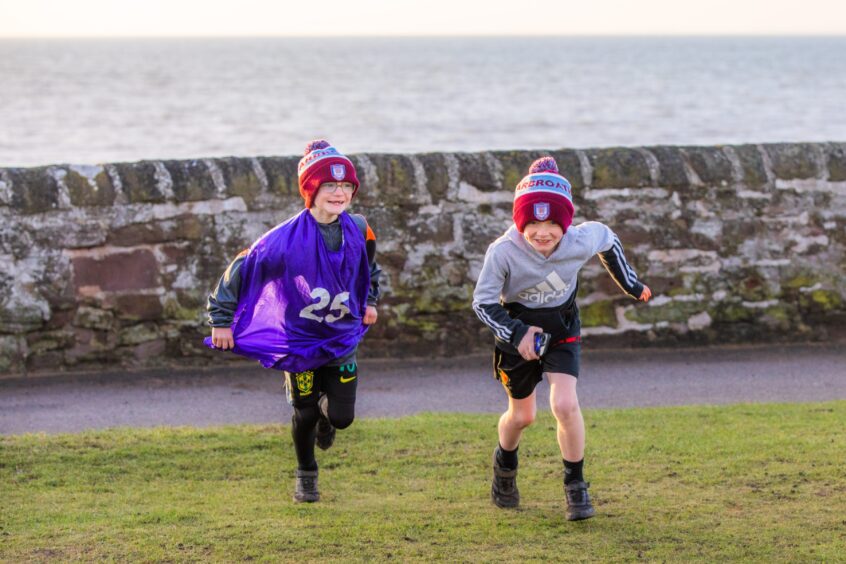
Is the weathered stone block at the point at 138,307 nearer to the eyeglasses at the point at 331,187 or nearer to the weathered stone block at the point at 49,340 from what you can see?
the weathered stone block at the point at 49,340

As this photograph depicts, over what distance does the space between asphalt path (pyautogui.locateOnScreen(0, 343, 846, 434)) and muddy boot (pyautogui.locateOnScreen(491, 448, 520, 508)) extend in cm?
193

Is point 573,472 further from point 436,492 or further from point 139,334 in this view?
point 139,334

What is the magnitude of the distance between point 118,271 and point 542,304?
3.48 metres

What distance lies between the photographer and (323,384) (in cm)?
564

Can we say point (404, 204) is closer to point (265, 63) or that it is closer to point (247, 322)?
point (247, 322)

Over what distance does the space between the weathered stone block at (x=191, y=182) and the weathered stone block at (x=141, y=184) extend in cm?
9

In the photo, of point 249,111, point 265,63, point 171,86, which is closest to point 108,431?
point 249,111

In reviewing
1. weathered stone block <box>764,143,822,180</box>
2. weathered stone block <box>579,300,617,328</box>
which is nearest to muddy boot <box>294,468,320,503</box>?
weathered stone block <box>579,300,617,328</box>

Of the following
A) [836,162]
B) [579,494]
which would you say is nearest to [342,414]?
[579,494]

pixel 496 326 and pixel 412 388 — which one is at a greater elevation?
pixel 496 326

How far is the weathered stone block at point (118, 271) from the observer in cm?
783

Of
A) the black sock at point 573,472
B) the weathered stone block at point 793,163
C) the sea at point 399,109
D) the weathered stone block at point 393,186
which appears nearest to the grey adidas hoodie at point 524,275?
the black sock at point 573,472

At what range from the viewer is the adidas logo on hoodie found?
5.23 m

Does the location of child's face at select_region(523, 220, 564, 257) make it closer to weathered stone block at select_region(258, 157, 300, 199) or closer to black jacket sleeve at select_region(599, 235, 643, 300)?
black jacket sleeve at select_region(599, 235, 643, 300)
